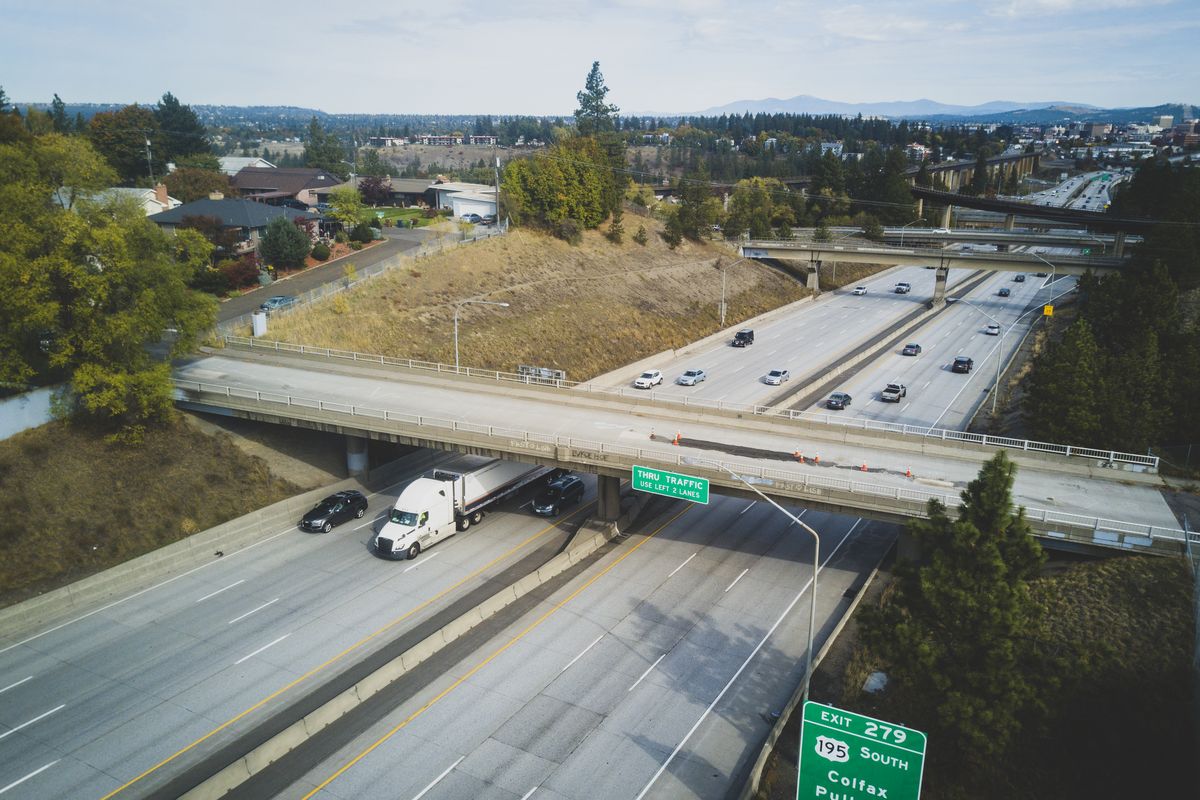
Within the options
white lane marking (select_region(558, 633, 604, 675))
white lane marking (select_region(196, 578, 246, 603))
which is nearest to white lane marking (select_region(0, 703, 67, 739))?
white lane marking (select_region(196, 578, 246, 603))

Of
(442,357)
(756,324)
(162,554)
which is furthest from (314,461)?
(756,324)

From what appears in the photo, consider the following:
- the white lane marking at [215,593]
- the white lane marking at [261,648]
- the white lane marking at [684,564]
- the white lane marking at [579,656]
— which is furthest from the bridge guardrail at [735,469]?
the white lane marking at [261,648]

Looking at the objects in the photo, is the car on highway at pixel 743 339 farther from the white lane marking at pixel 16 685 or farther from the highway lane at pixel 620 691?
the white lane marking at pixel 16 685

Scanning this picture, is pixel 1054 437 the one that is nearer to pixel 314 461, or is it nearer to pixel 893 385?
pixel 893 385

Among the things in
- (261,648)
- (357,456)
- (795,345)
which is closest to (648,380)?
(795,345)

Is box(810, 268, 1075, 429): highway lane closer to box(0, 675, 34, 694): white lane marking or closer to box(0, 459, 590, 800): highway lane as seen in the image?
box(0, 459, 590, 800): highway lane
